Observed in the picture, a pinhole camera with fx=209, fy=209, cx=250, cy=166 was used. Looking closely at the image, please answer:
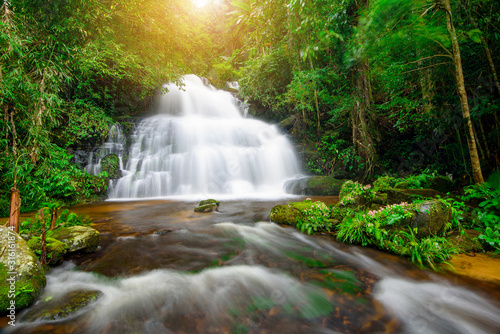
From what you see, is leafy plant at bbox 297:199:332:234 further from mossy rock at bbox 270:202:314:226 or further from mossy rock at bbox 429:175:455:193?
mossy rock at bbox 429:175:455:193

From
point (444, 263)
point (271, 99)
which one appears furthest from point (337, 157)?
point (444, 263)

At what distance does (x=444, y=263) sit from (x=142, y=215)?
6.01 meters

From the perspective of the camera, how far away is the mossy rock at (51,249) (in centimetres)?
258

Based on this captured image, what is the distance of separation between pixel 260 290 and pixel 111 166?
362 inches

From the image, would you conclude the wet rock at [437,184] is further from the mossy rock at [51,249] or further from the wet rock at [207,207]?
the mossy rock at [51,249]

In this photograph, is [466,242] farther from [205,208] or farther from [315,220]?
[205,208]

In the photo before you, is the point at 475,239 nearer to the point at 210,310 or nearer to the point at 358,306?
the point at 358,306

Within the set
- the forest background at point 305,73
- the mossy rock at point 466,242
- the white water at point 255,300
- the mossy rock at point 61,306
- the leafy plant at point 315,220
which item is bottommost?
the white water at point 255,300

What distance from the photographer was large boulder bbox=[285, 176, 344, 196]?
8.29 meters

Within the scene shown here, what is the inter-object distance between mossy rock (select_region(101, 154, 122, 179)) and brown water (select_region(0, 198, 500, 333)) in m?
6.26

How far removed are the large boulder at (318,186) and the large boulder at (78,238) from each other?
7.23 metres

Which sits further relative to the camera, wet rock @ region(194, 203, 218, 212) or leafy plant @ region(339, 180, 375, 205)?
wet rock @ region(194, 203, 218, 212)

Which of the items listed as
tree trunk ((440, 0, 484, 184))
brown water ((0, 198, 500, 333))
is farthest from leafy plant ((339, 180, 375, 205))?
tree trunk ((440, 0, 484, 184))

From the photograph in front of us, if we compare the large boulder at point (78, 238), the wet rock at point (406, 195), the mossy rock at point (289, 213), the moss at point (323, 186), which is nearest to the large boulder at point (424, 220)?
the wet rock at point (406, 195)
